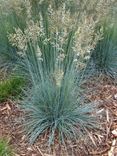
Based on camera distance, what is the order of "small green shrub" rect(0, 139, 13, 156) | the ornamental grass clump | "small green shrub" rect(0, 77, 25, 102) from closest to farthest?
"small green shrub" rect(0, 139, 13, 156), the ornamental grass clump, "small green shrub" rect(0, 77, 25, 102)

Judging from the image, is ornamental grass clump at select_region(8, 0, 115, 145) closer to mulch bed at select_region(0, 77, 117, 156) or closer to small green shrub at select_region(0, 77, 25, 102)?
mulch bed at select_region(0, 77, 117, 156)

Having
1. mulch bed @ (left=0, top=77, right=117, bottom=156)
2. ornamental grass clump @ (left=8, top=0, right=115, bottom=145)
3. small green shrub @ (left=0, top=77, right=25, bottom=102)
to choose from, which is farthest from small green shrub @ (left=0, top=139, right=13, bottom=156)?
small green shrub @ (left=0, top=77, right=25, bottom=102)

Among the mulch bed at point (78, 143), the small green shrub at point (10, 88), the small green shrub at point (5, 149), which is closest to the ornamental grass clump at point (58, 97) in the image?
the mulch bed at point (78, 143)

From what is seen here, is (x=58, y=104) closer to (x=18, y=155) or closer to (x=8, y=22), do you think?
(x=18, y=155)

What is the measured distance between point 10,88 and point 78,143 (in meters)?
1.11

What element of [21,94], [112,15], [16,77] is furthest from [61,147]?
[112,15]

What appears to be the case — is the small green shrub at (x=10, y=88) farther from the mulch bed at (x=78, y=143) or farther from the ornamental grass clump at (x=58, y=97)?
the ornamental grass clump at (x=58, y=97)

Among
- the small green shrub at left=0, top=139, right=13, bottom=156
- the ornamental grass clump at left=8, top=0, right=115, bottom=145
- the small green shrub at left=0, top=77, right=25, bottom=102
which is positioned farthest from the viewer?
the small green shrub at left=0, top=77, right=25, bottom=102

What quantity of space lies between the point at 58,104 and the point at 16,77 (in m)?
1.00

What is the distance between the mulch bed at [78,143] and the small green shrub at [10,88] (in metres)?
0.09

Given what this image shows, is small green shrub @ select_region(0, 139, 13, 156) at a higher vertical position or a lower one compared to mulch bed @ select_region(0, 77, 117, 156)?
higher

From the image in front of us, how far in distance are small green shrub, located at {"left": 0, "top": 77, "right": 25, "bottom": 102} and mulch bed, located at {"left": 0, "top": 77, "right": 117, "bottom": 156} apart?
92mm

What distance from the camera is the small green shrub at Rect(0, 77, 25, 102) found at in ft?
15.0

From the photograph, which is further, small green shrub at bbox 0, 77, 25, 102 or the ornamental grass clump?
small green shrub at bbox 0, 77, 25, 102
